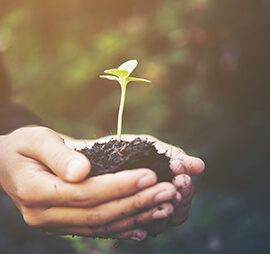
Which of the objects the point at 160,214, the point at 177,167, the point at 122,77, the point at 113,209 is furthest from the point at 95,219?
the point at 122,77

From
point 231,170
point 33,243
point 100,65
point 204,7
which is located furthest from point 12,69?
point 231,170

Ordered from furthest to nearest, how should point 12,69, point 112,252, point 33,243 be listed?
point 12,69 < point 33,243 < point 112,252

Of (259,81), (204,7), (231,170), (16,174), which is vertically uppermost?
(204,7)

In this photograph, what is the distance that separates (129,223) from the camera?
2.47 feet

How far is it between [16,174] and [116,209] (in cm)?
31

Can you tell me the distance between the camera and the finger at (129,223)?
0.73m

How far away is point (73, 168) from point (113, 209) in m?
0.14

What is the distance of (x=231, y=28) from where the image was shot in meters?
2.02

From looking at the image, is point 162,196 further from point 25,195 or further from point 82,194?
point 25,195

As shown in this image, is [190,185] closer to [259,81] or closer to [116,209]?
[116,209]

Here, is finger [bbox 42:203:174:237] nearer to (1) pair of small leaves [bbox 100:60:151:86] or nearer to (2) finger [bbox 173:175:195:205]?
(2) finger [bbox 173:175:195:205]

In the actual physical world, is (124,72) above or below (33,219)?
above

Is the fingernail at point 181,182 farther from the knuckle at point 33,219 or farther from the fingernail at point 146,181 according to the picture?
the knuckle at point 33,219

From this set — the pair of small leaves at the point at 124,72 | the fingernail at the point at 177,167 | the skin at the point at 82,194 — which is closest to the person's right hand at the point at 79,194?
the skin at the point at 82,194
